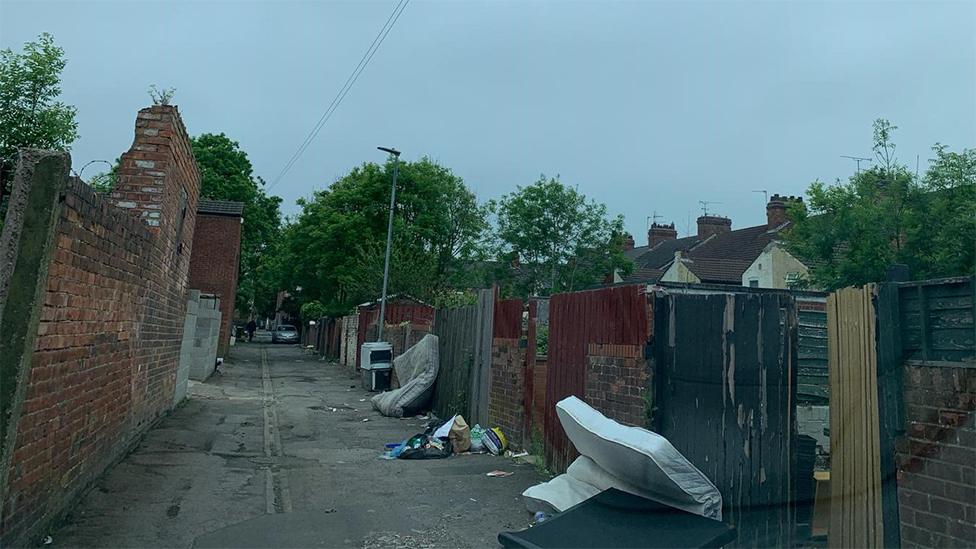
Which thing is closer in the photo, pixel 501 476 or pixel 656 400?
pixel 656 400

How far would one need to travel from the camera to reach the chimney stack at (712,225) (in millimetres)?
37156

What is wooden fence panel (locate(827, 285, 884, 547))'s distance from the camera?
4.05m

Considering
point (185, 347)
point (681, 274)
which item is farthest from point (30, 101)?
point (681, 274)

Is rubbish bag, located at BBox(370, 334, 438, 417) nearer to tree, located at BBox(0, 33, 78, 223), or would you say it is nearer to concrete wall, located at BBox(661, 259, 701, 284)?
tree, located at BBox(0, 33, 78, 223)

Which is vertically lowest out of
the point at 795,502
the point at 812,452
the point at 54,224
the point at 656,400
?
the point at 795,502

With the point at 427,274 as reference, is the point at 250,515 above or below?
below

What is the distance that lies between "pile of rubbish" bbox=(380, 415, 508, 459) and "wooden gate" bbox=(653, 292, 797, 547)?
150 inches

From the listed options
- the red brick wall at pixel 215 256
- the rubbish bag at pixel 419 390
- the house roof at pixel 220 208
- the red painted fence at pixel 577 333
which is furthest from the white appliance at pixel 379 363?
the house roof at pixel 220 208

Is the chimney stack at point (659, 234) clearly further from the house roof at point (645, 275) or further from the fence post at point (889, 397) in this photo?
the fence post at point (889, 397)

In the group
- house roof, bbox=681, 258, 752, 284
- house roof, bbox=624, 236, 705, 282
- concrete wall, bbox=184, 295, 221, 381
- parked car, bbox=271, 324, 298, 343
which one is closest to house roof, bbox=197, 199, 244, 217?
concrete wall, bbox=184, 295, 221, 381

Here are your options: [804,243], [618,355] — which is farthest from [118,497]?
[804,243]

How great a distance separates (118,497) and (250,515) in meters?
1.32

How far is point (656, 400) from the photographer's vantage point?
546 centimetres

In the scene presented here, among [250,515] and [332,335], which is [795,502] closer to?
[250,515]
